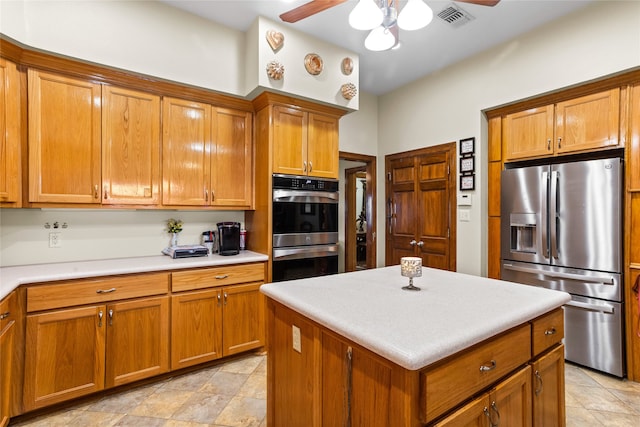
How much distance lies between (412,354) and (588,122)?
283 cm

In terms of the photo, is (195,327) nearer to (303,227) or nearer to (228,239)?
(228,239)

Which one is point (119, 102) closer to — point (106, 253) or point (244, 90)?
point (244, 90)

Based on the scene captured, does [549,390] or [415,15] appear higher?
[415,15]

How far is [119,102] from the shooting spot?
248 centimetres

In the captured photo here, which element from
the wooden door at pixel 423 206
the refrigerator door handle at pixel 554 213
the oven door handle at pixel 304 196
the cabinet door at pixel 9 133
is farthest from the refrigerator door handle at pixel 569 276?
the cabinet door at pixel 9 133

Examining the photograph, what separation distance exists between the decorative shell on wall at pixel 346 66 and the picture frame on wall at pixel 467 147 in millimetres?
1426

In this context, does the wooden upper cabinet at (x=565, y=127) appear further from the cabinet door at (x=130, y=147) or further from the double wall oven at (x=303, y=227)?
the cabinet door at (x=130, y=147)

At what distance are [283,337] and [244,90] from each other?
231cm

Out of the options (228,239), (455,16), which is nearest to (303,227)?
(228,239)

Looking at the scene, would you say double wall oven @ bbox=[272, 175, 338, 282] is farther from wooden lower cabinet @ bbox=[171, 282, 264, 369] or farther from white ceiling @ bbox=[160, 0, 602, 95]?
white ceiling @ bbox=[160, 0, 602, 95]

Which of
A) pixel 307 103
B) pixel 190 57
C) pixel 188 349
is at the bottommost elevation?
pixel 188 349

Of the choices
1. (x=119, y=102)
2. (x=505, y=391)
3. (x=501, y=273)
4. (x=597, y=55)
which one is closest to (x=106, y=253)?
(x=119, y=102)

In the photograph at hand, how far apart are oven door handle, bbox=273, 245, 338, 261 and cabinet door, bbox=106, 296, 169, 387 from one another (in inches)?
39.4

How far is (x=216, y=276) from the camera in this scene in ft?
8.52
